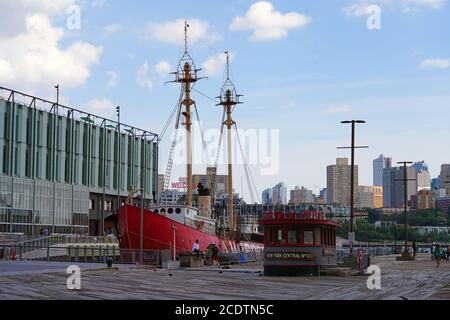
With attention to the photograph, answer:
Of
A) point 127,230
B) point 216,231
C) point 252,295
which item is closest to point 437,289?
point 252,295

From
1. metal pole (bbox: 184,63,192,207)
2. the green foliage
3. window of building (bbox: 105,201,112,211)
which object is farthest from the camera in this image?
the green foliage

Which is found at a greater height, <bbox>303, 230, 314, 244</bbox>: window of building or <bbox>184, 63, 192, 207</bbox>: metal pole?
<bbox>184, 63, 192, 207</bbox>: metal pole

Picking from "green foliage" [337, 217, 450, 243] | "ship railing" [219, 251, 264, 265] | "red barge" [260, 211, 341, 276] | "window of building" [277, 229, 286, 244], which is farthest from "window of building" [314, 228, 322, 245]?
"green foliage" [337, 217, 450, 243]

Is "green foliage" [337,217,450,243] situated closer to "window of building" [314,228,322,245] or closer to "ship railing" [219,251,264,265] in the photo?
"ship railing" [219,251,264,265]

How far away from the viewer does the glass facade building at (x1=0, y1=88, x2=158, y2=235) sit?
85188 millimetres

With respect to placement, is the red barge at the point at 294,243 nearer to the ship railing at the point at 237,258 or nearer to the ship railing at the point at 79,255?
the ship railing at the point at 79,255

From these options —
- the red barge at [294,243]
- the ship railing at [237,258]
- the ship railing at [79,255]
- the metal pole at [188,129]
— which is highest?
the metal pole at [188,129]

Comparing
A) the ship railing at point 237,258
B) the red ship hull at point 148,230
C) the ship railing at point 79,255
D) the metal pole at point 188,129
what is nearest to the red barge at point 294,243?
the ship railing at point 79,255

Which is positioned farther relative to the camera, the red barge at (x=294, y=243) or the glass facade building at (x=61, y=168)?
the glass facade building at (x=61, y=168)

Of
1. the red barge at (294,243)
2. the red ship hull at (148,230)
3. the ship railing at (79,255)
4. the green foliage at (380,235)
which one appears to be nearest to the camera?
the red barge at (294,243)

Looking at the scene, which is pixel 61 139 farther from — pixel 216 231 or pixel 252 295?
pixel 252 295

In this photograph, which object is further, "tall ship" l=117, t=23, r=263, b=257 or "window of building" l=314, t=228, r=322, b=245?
Answer: "tall ship" l=117, t=23, r=263, b=257

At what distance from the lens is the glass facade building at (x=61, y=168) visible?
85.2 metres

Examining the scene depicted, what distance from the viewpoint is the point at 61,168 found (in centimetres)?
9544
